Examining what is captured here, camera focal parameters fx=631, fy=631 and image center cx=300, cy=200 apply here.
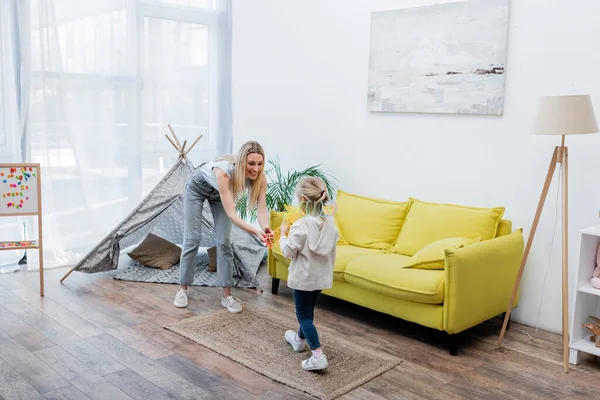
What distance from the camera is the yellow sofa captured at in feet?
10.8

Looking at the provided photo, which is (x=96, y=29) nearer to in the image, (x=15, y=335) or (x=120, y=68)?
(x=120, y=68)

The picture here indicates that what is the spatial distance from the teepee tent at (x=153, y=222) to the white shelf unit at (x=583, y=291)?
261cm

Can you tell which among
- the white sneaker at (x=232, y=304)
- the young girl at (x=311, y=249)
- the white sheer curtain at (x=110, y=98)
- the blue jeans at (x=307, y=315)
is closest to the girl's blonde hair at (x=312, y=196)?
the young girl at (x=311, y=249)

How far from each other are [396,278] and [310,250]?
2.22 feet

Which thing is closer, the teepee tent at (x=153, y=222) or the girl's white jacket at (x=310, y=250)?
the girl's white jacket at (x=310, y=250)

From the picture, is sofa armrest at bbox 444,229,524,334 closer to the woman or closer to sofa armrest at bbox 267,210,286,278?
the woman

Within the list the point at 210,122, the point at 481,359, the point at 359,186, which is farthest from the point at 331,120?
the point at 481,359

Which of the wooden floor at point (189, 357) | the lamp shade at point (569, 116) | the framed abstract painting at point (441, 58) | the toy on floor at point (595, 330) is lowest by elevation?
the wooden floor at point (189, 357)

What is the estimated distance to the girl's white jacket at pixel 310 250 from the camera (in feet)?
9.77

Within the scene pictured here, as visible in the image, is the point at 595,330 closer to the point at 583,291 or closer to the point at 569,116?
the point at 583,291

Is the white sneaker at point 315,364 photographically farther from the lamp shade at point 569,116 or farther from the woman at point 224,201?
the lamp shade at point 569,116

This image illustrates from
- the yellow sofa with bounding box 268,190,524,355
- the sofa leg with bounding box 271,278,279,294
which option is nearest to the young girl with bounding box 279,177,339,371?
the yellow sofa with bounding box 268,190,524,355

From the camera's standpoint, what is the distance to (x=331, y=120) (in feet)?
15.8

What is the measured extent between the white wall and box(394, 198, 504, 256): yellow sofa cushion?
221 millimetres
